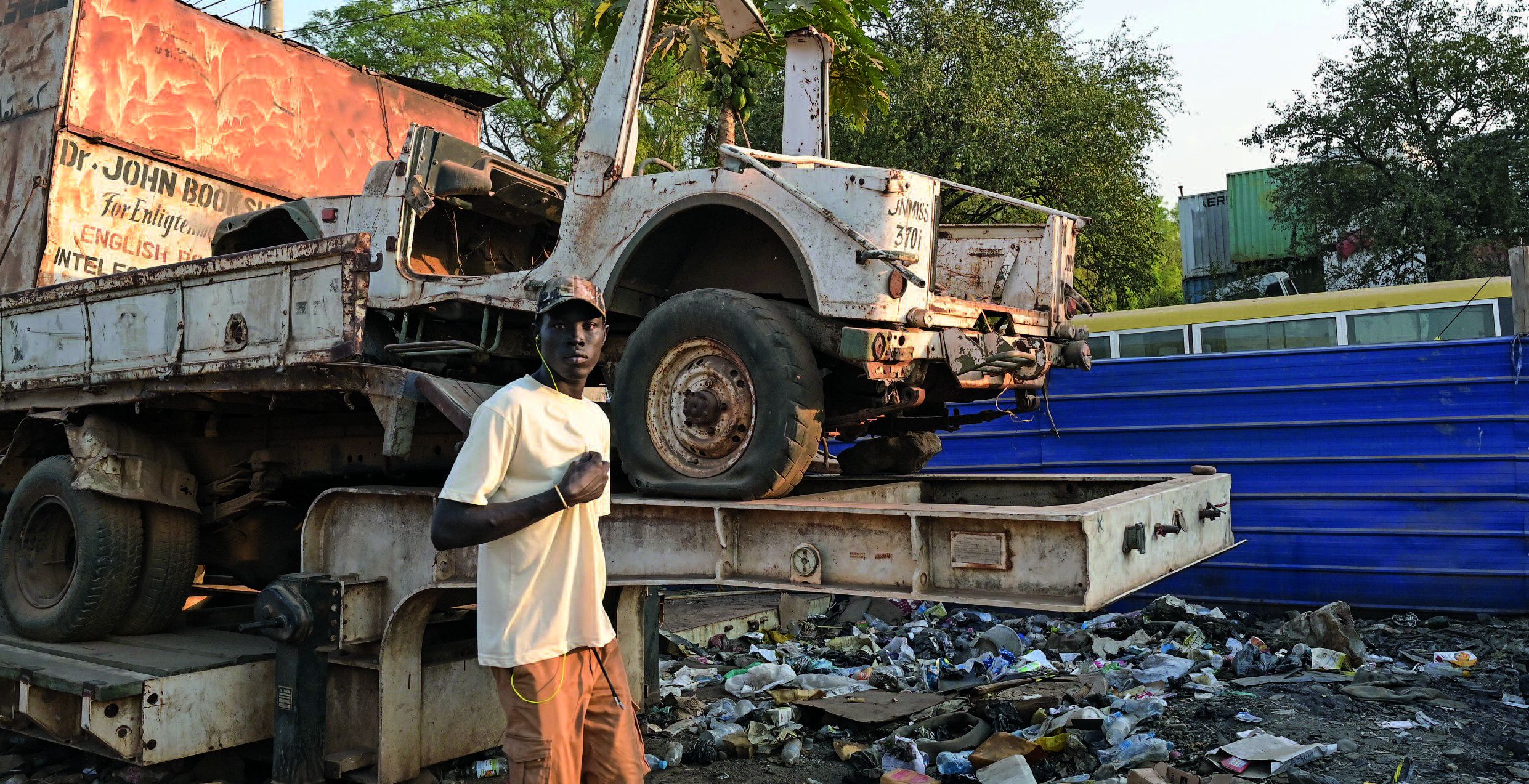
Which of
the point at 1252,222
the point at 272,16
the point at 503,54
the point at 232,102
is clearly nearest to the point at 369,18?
the point at 503,54

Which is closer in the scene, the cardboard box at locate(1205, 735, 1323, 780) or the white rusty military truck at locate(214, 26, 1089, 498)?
the white rusty military truck at locate(214, 26, 1089, 498)

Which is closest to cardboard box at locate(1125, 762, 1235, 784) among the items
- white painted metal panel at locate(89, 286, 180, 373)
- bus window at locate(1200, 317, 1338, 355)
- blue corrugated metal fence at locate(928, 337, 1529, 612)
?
blue corrugated metal fence at locate(928, 337, 1529, 612)

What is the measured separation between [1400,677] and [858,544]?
189 inches

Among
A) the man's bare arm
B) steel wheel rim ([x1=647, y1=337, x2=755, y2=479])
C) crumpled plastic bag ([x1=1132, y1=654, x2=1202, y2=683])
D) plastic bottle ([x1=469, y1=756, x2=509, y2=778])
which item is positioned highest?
steel wheel rim ([x1=647, y1=337, x2=755, y2=479])

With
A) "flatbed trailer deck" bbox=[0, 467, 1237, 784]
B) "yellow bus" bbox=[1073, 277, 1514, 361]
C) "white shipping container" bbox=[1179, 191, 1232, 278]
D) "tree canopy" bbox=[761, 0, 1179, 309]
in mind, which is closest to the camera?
"flatbed trailer deck" bbox=[0, 467, 1237, 784]

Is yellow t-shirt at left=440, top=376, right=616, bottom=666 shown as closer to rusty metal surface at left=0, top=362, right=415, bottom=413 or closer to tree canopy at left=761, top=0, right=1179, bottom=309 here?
rusty metal surface at left=0, top=362, right=415, bottom=413

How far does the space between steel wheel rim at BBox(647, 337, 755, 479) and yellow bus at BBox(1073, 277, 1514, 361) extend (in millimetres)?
6152

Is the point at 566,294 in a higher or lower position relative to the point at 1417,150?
lower

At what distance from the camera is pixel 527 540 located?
9.55 feet

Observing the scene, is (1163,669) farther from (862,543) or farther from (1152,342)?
(862,543)

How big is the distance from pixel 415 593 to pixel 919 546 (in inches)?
88.3

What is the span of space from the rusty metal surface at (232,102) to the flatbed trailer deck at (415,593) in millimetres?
4861

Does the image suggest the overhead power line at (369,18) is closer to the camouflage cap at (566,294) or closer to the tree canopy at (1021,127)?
A: the tree canopy at (1021,127)

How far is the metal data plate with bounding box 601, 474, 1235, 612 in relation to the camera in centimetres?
342
